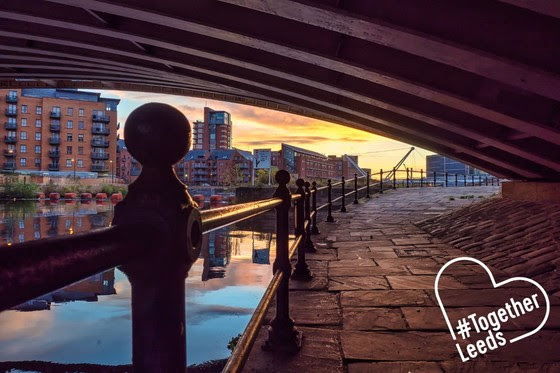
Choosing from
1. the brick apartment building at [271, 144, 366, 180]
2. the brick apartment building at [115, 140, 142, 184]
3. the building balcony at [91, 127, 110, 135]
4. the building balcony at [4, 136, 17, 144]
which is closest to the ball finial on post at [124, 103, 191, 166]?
the brick apartment building at [271, 144, 366, 180]

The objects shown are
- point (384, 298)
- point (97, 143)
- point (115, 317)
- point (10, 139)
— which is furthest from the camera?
point (97, 143)

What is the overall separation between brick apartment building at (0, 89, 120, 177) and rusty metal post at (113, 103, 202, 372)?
278 feet

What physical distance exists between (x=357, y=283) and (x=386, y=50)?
3.99m

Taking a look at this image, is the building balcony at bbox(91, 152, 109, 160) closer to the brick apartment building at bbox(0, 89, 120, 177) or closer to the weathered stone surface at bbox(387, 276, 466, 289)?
the brick apartment building at bbox(0, 89, 120, 177)

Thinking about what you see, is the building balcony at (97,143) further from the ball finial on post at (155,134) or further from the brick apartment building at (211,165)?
the ball finial on post at (155,134)

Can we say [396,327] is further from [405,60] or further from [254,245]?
[254,245]

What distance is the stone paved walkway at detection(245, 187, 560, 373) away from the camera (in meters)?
2.49

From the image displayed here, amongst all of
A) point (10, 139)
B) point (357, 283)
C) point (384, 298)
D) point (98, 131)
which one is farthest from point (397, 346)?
point (10, 139)

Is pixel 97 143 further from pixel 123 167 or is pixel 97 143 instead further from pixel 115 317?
pixel 115 317

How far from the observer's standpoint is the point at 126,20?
8.11m

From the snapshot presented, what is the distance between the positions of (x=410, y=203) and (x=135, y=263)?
543 inches

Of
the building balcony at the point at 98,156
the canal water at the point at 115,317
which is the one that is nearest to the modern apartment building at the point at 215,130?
the building balcony at the point at 98,156

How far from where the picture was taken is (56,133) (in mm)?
76938

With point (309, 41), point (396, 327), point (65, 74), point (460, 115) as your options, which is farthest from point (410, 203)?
point (65, 74)
